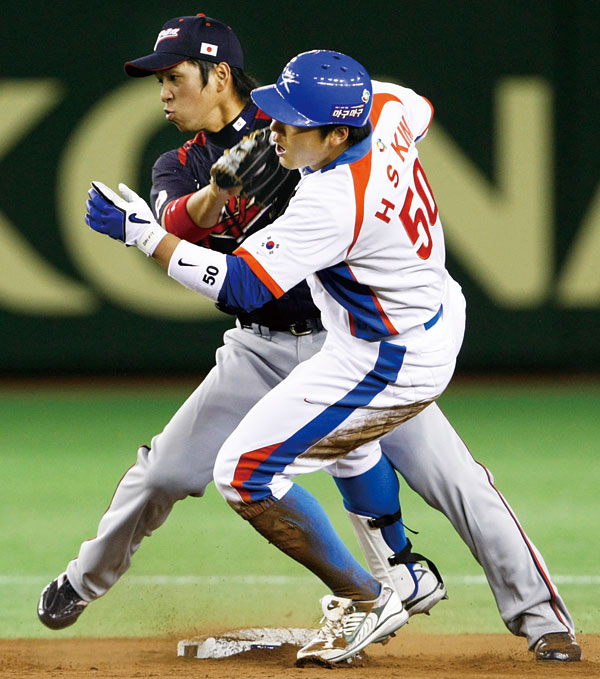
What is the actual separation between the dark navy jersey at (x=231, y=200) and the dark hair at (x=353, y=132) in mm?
731

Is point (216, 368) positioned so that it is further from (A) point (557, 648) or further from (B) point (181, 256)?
(A) point (557, 648)

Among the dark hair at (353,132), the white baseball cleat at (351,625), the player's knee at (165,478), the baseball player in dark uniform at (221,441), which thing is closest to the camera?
the dark hair at (353,132)

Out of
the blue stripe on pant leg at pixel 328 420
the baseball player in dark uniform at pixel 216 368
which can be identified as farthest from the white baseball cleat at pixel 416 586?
the blue stripe on pant leg at pixel 328 420

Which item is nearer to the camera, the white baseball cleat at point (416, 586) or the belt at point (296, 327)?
the white baseball cleat at point (416, 586)

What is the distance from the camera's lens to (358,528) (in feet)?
16.4

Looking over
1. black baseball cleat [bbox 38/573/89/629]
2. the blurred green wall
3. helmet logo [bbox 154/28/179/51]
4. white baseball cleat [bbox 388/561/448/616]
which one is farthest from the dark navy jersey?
the blurred green wall

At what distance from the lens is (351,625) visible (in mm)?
4496

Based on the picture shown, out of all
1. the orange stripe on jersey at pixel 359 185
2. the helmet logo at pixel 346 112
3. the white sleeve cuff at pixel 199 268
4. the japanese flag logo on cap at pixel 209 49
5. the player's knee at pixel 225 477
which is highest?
the helmet logo at pixel 346 112

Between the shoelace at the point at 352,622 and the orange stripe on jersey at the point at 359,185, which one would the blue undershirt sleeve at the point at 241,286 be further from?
the shoelace at the point at 352,622

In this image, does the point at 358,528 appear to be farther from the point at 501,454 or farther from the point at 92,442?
the point at 92,442

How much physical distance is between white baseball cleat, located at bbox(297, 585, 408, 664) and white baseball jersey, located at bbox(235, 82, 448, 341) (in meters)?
0.98

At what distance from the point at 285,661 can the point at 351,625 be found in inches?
15.5

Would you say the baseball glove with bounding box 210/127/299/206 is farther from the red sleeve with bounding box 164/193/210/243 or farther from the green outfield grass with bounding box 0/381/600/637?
the green outfield grass with bounding box 0/381/600/637

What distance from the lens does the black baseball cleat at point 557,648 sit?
4.60m
